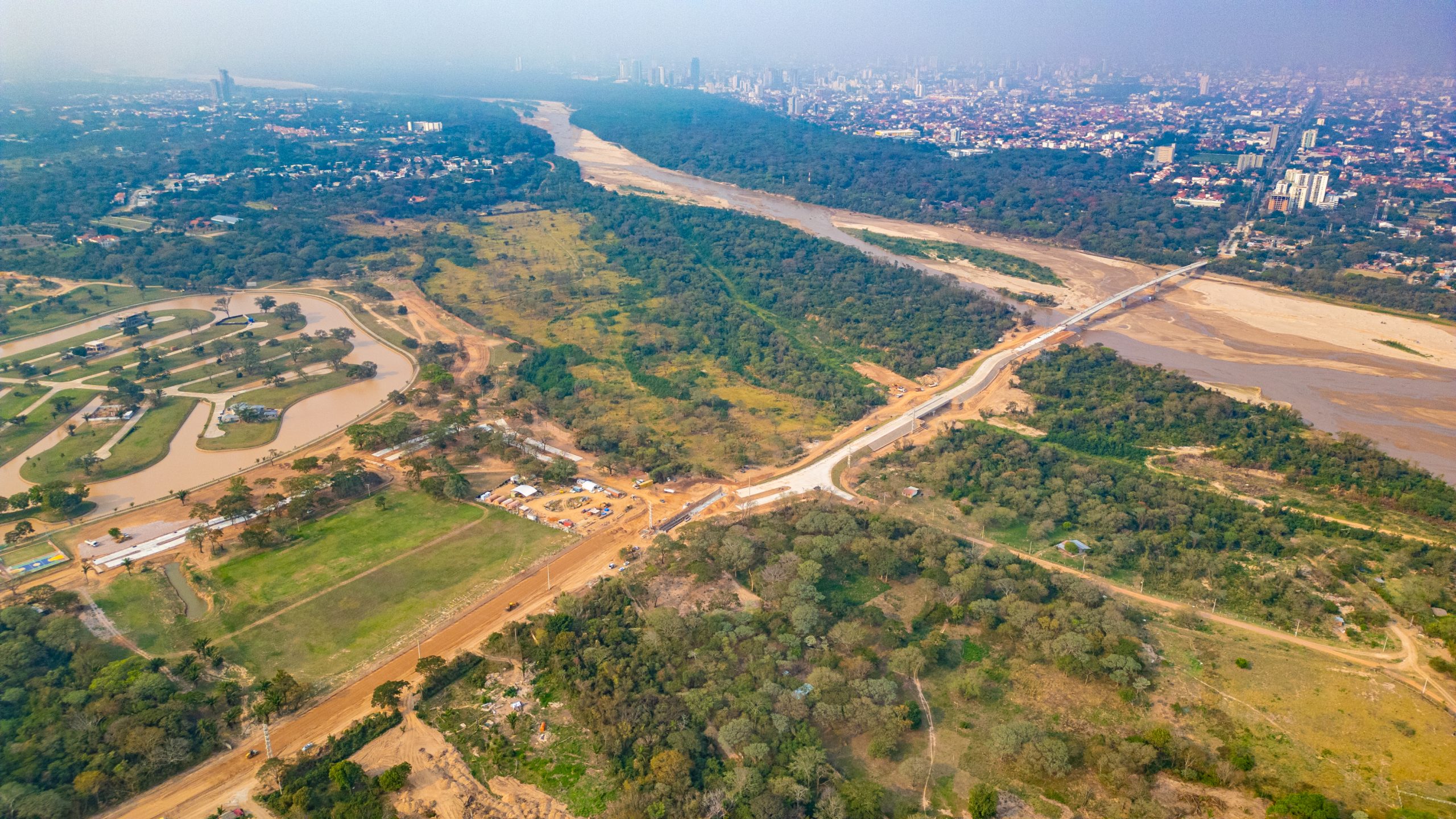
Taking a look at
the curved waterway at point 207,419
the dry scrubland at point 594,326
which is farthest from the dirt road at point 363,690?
the curved waterway at point 207,419

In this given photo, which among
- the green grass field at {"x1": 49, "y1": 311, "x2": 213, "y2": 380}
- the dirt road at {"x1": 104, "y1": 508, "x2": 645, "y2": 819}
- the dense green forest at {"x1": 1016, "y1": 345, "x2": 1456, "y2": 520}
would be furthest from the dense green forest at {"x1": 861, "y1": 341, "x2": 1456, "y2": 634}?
the green grass field at {"x1": 49, "y1": 311, "x2": 213, "y2": 380}

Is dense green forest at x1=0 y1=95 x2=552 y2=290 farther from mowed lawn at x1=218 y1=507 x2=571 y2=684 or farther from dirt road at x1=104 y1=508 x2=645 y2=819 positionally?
dirt road at x1=104 y1=508 x2=645 y2=819

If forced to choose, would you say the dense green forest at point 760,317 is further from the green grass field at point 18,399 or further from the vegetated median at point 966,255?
the green grass field at point 18,399

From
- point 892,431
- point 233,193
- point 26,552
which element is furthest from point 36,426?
point 233,193

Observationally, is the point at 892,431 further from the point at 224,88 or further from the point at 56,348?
the point at 224,88

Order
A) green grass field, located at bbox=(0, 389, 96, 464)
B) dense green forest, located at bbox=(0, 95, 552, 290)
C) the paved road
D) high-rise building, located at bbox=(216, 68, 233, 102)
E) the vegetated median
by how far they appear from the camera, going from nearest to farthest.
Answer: the paved road → green grass field, located at bbox=(0, 389, 96, 464) → dense green forest, located at bbox=(0, 95, 552, 290) → the vegetated median → high-rise building, located at bbox=(216, 68, 233, 102)

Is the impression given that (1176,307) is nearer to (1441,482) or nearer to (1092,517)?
(1441,482)
